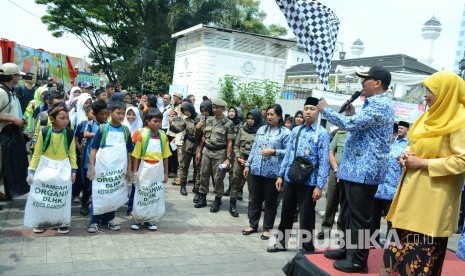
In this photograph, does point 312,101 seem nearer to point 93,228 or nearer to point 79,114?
point 93,228

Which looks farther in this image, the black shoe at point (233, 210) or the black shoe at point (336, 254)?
the black shoe at point (233, 210)

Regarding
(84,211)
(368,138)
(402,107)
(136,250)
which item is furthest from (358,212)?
(402,107)

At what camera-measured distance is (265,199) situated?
5.34 meters

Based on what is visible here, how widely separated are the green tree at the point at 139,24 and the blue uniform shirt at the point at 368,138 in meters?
20.1

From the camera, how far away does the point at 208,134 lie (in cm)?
662

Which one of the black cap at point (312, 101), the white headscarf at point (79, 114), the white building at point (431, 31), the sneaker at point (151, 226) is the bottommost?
the sneaker at point (151, 226)

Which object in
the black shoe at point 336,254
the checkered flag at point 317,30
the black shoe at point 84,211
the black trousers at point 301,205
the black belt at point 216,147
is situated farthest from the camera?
the black belt at point 216,147

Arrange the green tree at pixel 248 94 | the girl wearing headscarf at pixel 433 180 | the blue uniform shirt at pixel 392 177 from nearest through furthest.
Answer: the girl wearing headscarf at pixel 433 180 → the blue uniform shirt at pixel 392 177 → the green tree at pixel 248 94

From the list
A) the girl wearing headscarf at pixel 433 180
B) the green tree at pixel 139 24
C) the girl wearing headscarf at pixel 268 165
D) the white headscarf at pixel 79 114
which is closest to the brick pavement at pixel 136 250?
the girl wearing headscarf at pixel 268 165

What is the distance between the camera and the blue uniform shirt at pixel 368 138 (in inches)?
131

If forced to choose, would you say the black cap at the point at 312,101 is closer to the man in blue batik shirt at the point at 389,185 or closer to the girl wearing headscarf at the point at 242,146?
the man in blue batik shirt at the point at 389,185

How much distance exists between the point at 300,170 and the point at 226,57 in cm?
1731

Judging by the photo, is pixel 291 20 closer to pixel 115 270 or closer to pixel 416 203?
pixel 416 203

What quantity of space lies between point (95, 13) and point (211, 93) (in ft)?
43.1
